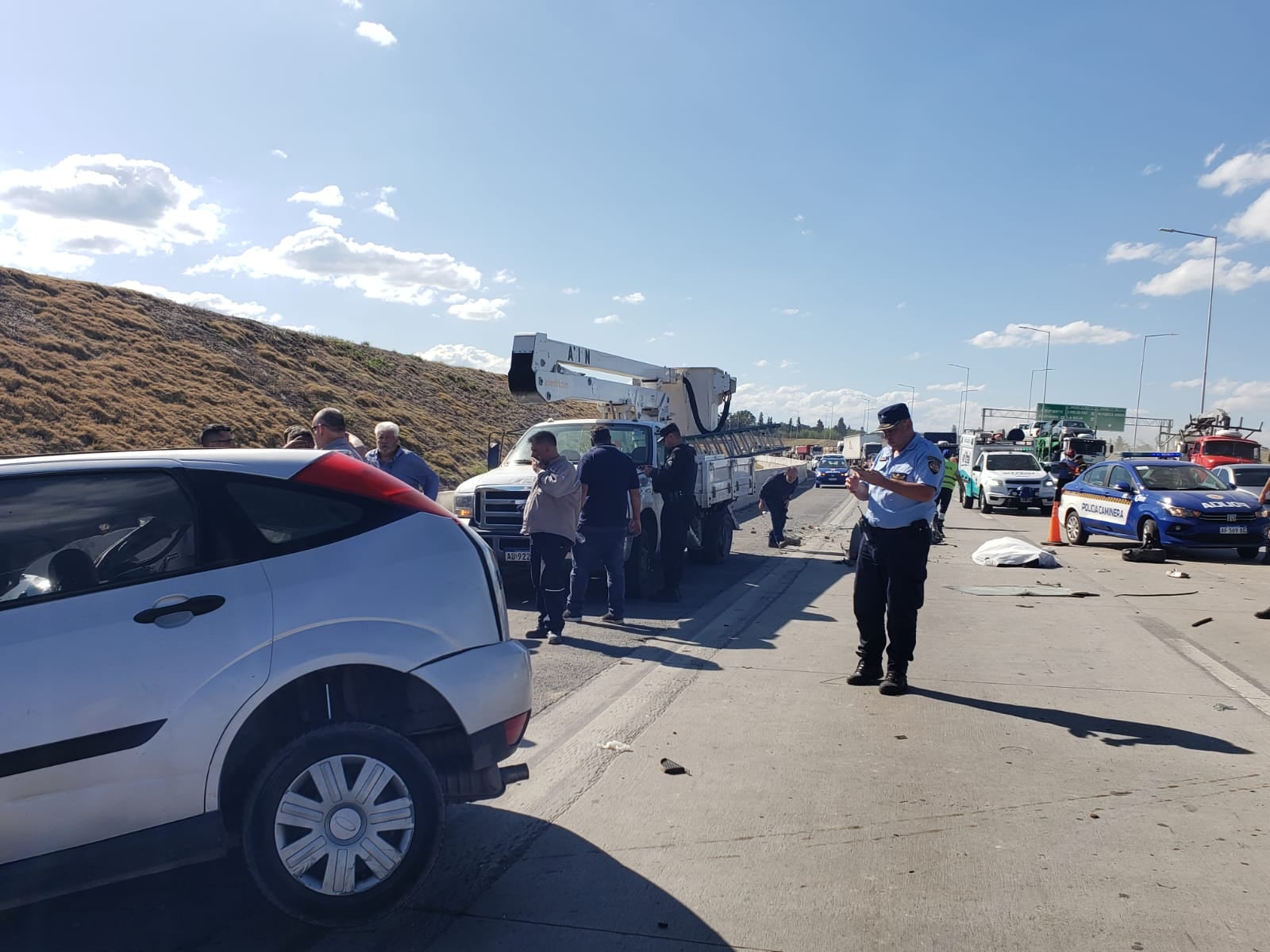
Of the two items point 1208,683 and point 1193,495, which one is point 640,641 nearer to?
Result: point 1208,683

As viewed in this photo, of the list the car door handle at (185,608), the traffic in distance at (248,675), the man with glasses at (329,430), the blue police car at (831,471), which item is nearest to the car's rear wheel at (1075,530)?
the man with glasses at (329,430)

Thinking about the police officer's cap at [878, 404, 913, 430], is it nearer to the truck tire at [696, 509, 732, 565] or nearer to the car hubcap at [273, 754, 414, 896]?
the car hubcap at [273, 754, 414, 896]

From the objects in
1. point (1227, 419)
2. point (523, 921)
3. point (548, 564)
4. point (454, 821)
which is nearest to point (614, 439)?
point (548, 564)

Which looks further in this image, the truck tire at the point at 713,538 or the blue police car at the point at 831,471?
the blue police car at the point at 831,471

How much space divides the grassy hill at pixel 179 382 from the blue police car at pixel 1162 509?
2644 cm

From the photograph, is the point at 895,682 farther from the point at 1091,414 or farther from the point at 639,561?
the point at 1091,414

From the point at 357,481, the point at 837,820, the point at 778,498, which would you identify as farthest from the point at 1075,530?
the point at 357,481

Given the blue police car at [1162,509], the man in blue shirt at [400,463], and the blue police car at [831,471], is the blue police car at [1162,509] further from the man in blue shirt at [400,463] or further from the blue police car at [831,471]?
the blue police car at [831,471]

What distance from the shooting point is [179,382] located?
131 feet

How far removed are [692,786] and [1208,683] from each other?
179 inches

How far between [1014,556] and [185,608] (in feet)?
45.2

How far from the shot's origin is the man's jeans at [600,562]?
376 inches

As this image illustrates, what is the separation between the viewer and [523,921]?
3.67m

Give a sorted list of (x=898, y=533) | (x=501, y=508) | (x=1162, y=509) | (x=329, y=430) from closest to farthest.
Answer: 1. (x=898, y=533)
2. (x=329, y=430)
3. (x=501, y=508)
4. (x=1162, y=509)
